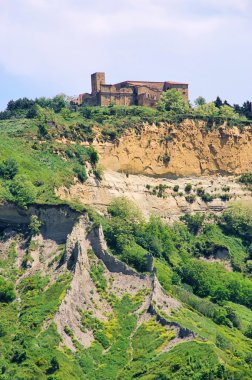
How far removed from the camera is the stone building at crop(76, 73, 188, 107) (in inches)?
4719

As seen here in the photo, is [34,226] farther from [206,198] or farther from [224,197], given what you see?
[224,197]

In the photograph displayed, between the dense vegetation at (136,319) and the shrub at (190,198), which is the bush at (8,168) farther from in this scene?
the shrub at (190,198)

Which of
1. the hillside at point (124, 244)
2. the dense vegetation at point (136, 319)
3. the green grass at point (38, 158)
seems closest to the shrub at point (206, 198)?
the hillside at point (124, 244)

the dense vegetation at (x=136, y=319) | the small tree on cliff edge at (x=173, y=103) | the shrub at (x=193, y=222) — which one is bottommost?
the dense vegetation at (x=136, y=319)

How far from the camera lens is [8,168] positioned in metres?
94.6

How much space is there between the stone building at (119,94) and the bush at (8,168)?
25.7 m

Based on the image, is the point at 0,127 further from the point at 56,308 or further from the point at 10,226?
the point at 56,308

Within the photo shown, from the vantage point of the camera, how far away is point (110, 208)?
331 ft

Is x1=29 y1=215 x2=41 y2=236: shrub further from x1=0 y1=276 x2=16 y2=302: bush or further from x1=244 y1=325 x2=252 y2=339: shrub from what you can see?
x1=244 y1=325 x2=252 y2=339: shrub

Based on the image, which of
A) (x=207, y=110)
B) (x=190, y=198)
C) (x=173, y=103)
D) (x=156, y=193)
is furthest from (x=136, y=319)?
(x=207, y=110)

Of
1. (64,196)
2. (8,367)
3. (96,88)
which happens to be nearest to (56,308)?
(8,367)

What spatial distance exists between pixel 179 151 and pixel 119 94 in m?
10.4

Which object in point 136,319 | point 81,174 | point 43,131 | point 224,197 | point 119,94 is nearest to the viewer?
point 136,319

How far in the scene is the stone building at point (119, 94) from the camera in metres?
120
